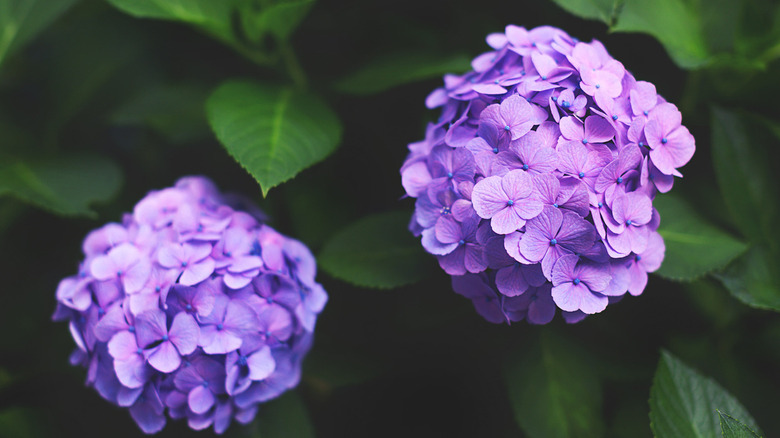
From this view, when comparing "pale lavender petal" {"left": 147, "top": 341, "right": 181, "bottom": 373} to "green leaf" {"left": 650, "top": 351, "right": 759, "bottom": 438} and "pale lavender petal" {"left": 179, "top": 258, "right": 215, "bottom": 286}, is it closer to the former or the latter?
"pale lavender petal" {"left": 179, "top": 258, "right": 215, "bottom": 286}

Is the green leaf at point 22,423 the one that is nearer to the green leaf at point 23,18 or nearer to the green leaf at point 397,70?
the green leaf at point 23,18

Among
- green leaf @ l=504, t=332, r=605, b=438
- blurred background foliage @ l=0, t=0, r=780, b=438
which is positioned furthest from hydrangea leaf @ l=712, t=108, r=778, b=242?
green leaf @ l=504, t=332, r=605, b=438

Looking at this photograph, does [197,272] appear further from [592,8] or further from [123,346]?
[592,8]

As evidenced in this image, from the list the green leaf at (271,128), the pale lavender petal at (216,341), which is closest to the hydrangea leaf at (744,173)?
the green leaf at (271,128)

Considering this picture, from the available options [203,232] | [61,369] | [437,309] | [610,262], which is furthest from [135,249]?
[610,262]

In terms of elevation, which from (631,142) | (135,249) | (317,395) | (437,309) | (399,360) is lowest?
(317,395)

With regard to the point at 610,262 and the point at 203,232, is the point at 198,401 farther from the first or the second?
the point at 610,262

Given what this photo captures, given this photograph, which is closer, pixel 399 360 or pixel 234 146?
pixel 234 146
